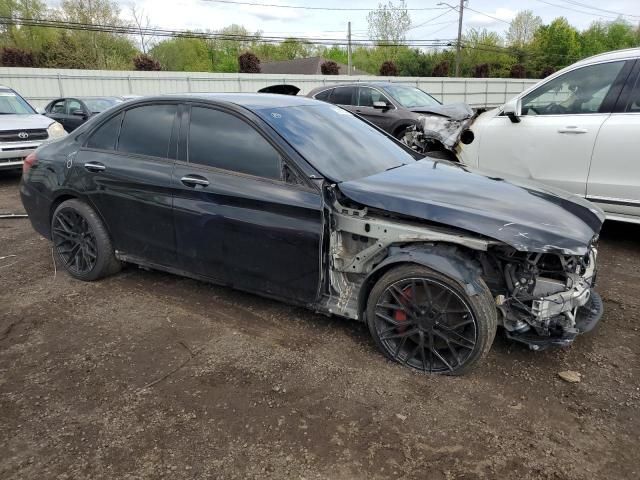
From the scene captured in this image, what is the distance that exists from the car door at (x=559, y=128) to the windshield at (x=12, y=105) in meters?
8.90

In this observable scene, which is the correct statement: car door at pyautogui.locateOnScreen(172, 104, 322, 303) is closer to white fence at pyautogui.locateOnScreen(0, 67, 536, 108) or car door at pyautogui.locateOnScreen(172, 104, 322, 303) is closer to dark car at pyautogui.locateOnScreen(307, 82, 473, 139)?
dark car at pyautogui.locateOnScreen(307, 82, 473, 139)

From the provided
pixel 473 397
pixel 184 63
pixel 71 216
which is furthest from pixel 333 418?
pixel 184 63

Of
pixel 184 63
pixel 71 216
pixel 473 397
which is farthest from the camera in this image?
pixel 184 63

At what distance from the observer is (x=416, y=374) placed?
296 centimetres

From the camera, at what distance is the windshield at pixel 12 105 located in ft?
31.3

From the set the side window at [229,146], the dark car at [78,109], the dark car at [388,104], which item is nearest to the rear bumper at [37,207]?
the side window at [229,146]

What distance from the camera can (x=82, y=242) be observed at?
432 cm

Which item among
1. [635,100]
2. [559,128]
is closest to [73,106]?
[559,128]

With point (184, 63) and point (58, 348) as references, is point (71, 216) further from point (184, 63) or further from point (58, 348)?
point (184, 63)

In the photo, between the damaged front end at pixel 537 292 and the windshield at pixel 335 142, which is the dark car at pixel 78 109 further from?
the damaged front end at pixel 537 292

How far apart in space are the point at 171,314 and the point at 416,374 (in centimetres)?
192

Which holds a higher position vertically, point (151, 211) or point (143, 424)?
point (151, 211)

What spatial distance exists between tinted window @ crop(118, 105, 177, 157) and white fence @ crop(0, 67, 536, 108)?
50.9ft

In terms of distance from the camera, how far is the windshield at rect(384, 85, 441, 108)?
31.1 feet
